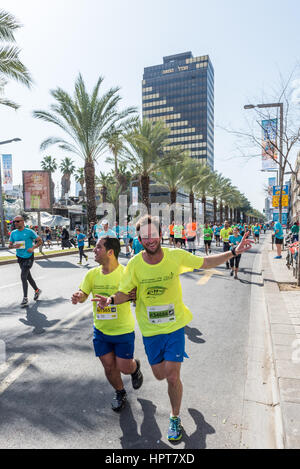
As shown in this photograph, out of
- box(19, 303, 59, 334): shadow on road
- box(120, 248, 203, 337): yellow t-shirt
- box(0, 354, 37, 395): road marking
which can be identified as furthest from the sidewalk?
box(19, 303, 59, 334): shadow on road

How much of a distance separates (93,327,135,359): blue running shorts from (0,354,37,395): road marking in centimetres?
127

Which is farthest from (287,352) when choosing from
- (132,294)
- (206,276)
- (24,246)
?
(206,276)

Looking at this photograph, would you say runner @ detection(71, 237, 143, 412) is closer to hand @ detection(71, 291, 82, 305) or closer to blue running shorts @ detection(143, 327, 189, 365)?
hand @ detection(71, 291, 82, 305)

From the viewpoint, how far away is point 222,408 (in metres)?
2.98

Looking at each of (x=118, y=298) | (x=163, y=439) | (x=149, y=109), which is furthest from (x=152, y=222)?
(x=149, y=109)

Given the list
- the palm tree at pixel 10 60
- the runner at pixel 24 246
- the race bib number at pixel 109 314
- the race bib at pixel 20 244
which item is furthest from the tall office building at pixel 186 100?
the race bib number at pixel 109 314

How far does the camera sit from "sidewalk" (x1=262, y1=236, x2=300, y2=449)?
254 centimetres

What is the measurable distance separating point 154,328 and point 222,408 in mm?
1126

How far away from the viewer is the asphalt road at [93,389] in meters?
2.57

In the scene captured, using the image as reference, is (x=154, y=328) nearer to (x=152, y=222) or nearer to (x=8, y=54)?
(x=152, y=222)

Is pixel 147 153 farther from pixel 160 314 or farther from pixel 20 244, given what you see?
pixel 160 314

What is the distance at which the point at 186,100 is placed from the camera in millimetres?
117000

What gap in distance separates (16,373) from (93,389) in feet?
3.31

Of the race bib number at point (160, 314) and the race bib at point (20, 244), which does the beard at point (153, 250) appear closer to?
the race bib number at point (160, 314)
